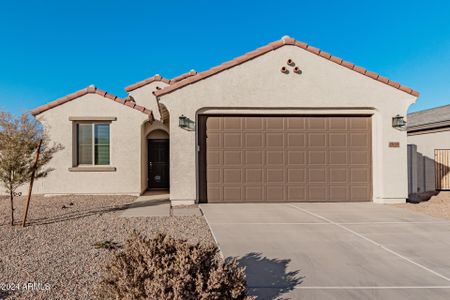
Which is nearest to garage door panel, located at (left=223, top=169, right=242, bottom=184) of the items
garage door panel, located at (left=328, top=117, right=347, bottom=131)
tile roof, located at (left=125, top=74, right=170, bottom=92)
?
garage door panel, located at (left=328, top=117, right=347, bottom=131)

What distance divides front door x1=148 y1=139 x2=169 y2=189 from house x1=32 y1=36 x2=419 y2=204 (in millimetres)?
4470

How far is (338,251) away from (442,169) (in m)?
11.0

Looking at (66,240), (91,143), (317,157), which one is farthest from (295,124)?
(91,143)

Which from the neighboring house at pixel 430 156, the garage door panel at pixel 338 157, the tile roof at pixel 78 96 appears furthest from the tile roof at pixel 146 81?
the neighboring house at pixel 430 156

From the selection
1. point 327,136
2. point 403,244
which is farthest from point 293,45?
point 403,244

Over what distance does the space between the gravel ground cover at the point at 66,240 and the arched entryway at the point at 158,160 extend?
4344 millimetres

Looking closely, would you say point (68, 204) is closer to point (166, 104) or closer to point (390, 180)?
point (166, 104)

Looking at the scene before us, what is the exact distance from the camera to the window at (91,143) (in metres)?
11.0

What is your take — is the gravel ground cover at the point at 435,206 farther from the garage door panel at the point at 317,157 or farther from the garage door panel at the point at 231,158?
the garage door panel at the point at 231,158

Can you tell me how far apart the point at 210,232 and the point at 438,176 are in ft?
38.8

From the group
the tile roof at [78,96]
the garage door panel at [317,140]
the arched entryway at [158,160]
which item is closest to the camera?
the garage door panel at [317,140]

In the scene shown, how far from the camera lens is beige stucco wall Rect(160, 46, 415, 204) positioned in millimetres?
8859

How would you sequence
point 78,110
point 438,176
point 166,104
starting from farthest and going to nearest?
point 438,176 → point 78,110 → point 166,104

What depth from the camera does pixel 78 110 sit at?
1093 centimetres
